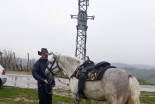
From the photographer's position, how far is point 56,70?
573 centimetres

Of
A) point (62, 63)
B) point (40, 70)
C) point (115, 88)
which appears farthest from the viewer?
point (40, 70)


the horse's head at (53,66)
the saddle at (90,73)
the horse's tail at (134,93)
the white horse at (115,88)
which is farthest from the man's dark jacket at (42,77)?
the horse's tail at (134,93)

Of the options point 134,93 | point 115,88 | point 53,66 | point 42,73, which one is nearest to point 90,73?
point 115,88

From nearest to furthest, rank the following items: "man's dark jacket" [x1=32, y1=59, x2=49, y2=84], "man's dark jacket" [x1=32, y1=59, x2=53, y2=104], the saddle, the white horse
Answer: the white horse, the saddle, "man's dark jacket" [x1=32, y1=59, x2=49, y2=84], "man's dark jacket" [x1=32, y1=59, x2=53, y2=104]

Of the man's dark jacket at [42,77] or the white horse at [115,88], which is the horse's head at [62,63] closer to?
the man's dark jacket at [42,77]

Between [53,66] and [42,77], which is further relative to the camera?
[42,77]

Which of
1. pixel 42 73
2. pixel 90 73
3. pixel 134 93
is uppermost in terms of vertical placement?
pixel 90 73

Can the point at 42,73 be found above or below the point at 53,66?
below

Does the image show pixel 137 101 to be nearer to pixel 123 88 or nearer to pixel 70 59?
pixel 123 88

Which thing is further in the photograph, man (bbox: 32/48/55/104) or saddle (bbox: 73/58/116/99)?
man (bbox: 32/48/55/104)

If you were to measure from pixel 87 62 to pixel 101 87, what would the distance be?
0.93 metres

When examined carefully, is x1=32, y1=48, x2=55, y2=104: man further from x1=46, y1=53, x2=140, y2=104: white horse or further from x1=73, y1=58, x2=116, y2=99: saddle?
x1=46, y1=53, x2=140, y2=104: white horse

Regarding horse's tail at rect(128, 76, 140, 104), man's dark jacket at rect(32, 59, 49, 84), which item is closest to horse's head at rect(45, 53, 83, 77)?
man's dark jacket at rect(32, 59, 49, 84)

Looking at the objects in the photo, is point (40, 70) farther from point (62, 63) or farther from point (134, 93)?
point (134, 93)
